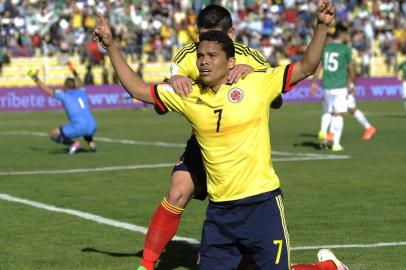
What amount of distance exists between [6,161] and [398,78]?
27.3 metres

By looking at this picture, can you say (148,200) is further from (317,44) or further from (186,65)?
(317,44)

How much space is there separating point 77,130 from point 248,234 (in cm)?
1494

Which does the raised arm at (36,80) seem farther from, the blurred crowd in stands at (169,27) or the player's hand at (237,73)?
the blurred crowd in stands at (169,27)

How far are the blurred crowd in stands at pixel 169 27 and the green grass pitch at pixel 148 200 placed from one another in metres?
16.7

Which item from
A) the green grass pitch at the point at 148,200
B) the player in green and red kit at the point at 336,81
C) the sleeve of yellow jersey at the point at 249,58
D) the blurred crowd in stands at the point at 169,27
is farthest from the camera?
the blurred crowd in stands at the point at 169,27

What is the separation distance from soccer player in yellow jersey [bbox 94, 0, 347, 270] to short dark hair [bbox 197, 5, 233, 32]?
4.81 feet

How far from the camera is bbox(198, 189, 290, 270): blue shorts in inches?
267

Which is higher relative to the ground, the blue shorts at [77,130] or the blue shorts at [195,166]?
the blue shorts at [195,166]

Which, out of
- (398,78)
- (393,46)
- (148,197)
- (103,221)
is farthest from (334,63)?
(393,46)

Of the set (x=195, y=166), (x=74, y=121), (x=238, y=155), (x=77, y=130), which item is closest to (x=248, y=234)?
(x=238, y=155)

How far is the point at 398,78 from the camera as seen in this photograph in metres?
44.3

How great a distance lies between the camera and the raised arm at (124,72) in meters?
6.90

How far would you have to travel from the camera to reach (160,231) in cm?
861

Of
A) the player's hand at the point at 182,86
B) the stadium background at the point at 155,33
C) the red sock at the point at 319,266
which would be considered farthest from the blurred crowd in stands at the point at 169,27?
the player's hand at the point at 182,86
